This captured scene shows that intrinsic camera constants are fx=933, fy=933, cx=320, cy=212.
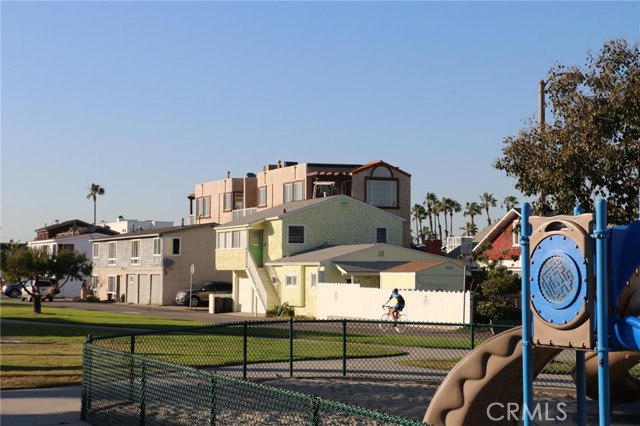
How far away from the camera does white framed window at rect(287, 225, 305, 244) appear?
54.3m

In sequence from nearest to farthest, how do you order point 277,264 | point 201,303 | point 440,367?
point 440,367
point 277,264
point 201,303

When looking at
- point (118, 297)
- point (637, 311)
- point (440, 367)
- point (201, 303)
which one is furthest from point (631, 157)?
point (118, 297)

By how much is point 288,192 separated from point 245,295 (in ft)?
61.3

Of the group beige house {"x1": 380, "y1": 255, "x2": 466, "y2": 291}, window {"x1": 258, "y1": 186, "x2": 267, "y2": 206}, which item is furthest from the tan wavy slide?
window {"x1": 258, "y1": 186, "x2": 267, "y2": 206}

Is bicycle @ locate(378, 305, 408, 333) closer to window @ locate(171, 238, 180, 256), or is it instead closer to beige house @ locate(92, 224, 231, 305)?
beige house @ locate(92, 224, 231, 305)

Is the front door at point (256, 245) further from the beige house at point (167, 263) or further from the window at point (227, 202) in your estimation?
the window at point (227, 202)

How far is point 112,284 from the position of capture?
74.7 meters

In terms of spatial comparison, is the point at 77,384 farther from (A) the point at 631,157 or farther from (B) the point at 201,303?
(B) the point at 201,303

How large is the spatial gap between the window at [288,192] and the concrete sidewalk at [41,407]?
2131 inches

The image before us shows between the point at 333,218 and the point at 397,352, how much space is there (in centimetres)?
3029

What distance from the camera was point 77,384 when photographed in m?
18.9

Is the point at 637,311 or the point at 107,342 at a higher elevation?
the point at 637,311

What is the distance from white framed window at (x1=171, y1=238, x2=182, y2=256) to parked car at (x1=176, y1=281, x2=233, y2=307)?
3854 mm

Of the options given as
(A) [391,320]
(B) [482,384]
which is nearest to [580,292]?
(B) [482,384]
